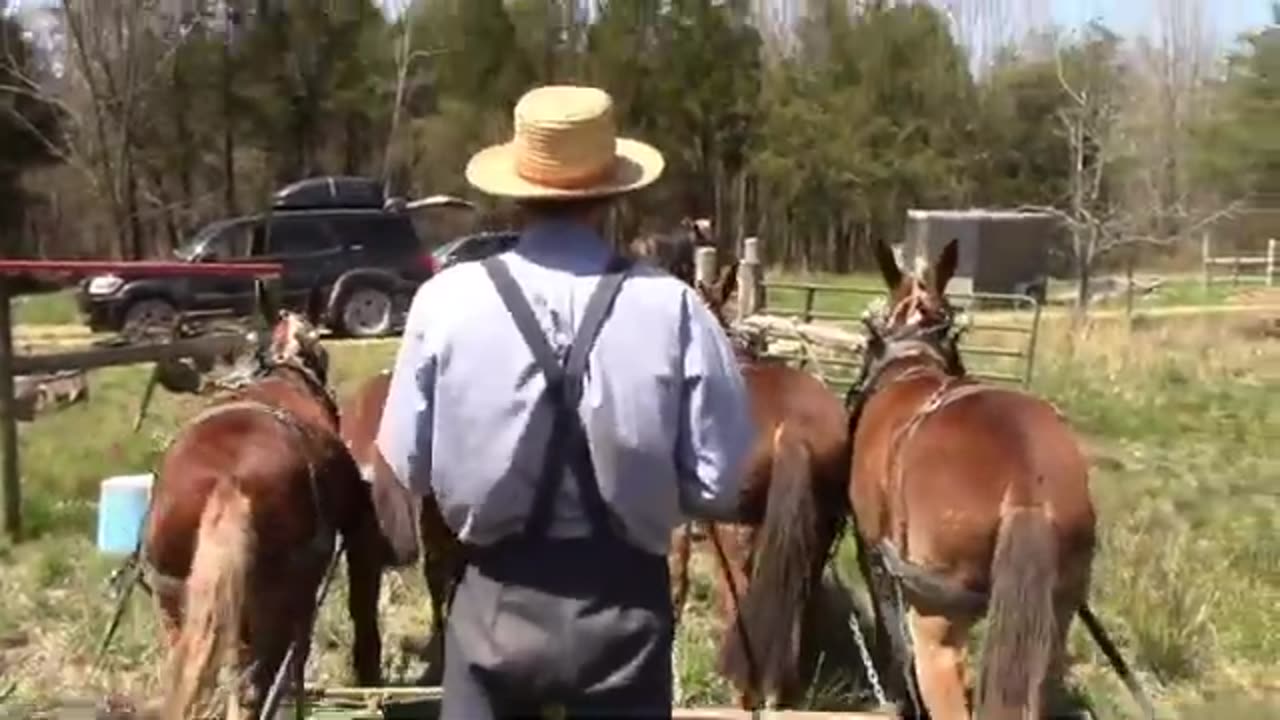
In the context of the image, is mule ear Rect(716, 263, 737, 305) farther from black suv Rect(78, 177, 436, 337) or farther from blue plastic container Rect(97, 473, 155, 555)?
black suv Rect(78, 177, 436, 337)

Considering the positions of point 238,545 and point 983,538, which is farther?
point 238,545

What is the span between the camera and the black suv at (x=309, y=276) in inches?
948

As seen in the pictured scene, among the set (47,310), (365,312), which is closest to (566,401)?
(365,312)

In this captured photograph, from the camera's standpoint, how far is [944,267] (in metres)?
6.55

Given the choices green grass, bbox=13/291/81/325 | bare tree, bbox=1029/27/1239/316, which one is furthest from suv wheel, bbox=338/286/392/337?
bare tree, bbox=1029/27/1239/316

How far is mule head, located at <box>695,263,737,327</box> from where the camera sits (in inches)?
321

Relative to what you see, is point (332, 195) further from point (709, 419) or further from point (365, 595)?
point (709, 419)

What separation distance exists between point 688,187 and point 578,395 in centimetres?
3637

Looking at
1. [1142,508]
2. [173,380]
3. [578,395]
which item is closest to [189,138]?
[173,380]

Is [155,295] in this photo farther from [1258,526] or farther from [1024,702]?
[1024,702]

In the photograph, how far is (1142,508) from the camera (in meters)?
10.9

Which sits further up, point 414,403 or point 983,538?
point 414,403

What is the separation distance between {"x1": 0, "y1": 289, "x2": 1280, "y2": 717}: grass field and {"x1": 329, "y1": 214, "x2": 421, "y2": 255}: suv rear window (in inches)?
312

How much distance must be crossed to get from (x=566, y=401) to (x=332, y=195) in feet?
83.2
